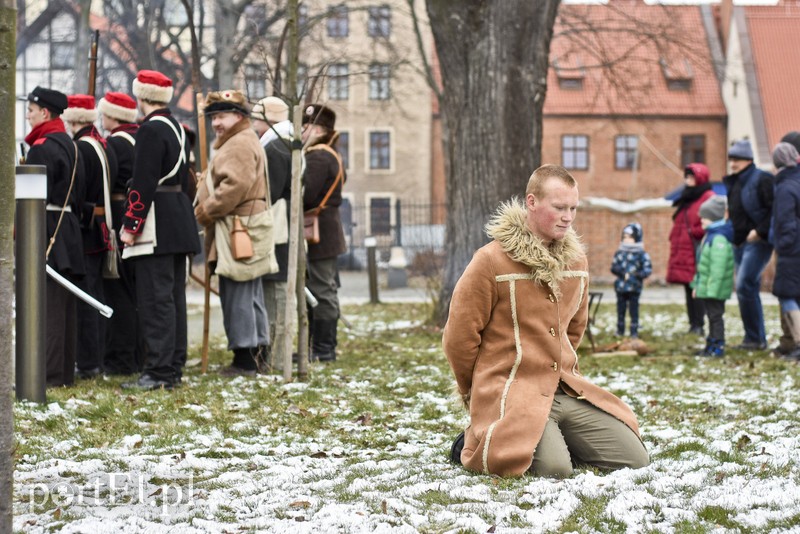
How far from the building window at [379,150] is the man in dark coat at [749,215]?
3745cm

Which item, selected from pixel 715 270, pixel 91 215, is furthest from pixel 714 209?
pixel 91 215

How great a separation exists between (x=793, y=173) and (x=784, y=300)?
1.18 m

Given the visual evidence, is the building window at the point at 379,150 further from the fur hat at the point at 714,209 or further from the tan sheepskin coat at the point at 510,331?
the tan sheepskin coat at the point at 510,331

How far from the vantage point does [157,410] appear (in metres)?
7.29

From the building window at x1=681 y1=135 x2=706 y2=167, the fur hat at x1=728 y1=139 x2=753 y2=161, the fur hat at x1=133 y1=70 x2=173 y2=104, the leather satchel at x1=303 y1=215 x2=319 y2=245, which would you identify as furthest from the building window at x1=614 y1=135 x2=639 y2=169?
the fur hat at x1=133 y1=70 x2=173 y2=104

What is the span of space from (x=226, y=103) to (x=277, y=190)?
2.85ft

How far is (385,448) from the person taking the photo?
6.29 metres

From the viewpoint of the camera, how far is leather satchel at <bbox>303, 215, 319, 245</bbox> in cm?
998

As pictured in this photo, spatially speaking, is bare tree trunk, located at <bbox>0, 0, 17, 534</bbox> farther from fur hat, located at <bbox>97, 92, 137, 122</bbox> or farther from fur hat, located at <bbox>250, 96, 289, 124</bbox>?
fur hat, located at <bbox>250, 96, 289, 124</bbox>

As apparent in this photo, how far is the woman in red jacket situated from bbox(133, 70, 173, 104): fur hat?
654 centimetres

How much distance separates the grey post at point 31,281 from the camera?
24.1ft

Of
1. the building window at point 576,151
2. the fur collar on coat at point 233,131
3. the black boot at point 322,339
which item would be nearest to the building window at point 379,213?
the building window at point 576,151

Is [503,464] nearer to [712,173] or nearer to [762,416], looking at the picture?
[762,416]

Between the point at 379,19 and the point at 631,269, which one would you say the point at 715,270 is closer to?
the point at 631,269
